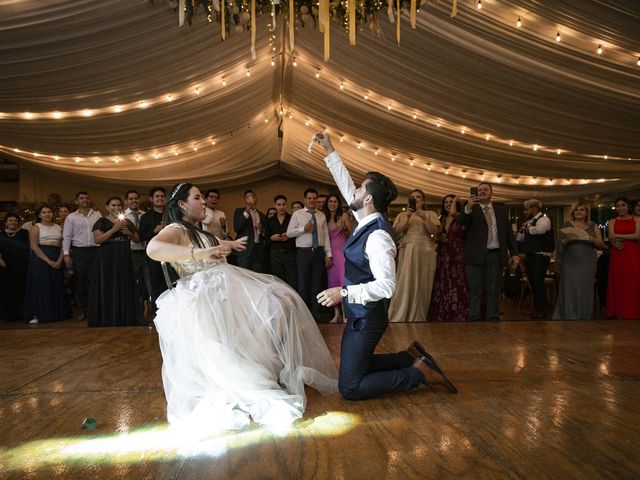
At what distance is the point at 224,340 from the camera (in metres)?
2.49

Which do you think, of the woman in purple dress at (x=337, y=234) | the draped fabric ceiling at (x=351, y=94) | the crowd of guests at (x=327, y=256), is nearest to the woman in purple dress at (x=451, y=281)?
the crowd of guests at (x=327, y=256)

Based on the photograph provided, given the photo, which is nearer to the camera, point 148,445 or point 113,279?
point 148,445

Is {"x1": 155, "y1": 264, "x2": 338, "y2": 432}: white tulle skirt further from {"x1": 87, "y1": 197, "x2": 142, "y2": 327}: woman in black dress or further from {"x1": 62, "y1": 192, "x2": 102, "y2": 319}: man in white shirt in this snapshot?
{"x1": 62, "y1": 192, "x2": 102, "y2": 319}: man in white shirt

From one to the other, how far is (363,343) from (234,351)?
22.8 inches

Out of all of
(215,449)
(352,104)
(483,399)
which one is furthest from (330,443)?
(352,104)

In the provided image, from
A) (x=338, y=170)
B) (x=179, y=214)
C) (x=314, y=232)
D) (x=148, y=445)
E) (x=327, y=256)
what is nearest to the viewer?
(x=148, y=445)

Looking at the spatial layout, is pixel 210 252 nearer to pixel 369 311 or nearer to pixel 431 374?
pixel 369 311

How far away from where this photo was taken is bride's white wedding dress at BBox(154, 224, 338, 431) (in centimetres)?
230

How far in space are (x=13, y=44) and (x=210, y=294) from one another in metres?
3.53

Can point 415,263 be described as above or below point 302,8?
below

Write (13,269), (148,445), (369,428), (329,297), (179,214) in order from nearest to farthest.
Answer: (148,445) < (369,428) < (329,297) < (179,214) < (13,269)

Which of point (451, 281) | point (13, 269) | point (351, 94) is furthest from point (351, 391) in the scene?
point (13, 269)

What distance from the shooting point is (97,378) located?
314 cm

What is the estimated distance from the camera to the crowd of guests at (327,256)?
211 inches
